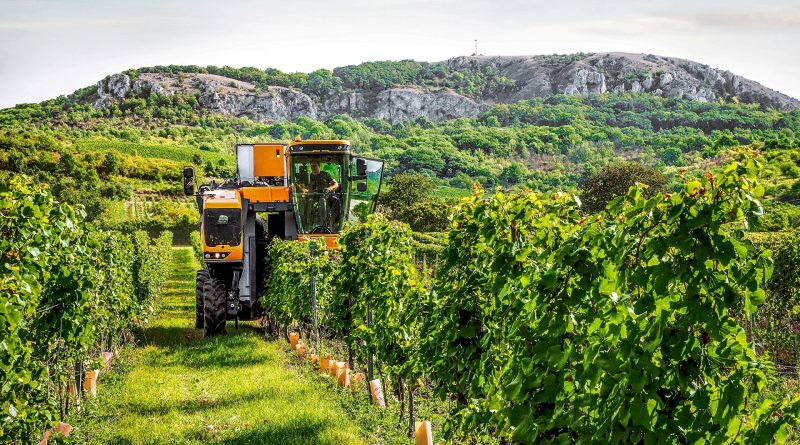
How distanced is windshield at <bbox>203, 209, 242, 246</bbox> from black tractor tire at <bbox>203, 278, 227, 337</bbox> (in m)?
0.80

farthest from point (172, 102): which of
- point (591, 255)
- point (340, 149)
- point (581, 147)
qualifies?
point (591, 255)

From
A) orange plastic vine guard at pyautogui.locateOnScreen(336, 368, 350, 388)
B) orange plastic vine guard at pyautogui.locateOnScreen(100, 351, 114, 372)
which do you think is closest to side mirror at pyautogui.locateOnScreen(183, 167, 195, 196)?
orange plastic vine guard at pyautogui.locateOnScreen(100, 351, 114, 372)

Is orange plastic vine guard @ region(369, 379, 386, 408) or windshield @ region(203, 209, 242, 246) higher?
windshield @ region(203, 209, 242, 246)

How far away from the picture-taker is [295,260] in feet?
47.4

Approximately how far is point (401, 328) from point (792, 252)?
33.7 ft

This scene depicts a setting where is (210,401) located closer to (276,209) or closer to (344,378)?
(344,378)

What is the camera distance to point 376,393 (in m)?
9.35

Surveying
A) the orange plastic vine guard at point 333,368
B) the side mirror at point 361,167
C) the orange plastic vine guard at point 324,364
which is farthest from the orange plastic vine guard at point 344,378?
the side mirror at point 361,167

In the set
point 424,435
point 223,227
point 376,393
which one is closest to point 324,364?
point 376,393

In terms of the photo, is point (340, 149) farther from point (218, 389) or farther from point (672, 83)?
point (672, 83)

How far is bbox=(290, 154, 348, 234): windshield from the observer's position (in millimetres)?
15906

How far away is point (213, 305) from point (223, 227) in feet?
5.11

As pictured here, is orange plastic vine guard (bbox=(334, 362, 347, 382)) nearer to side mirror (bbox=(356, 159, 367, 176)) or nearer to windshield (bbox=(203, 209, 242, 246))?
side mirror (bbox=(356, 159, 367, 176))

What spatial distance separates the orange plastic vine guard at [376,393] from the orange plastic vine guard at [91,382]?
3568 mm
